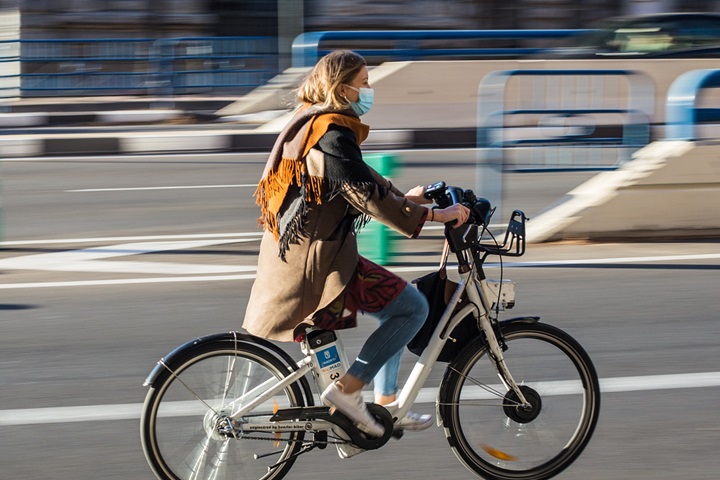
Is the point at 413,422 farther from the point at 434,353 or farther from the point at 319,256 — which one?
the point at 319,256

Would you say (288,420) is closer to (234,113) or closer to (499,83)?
(499,83)

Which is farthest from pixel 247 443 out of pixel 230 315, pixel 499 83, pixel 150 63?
pixel 150 63

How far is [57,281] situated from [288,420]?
4.25m

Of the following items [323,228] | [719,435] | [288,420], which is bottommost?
[719,435]

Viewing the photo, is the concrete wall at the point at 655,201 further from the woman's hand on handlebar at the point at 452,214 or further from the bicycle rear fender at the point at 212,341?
the bicycle rear fender at the point at 212,341

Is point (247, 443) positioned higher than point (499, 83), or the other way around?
point (499, 83)

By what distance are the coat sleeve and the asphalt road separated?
45.5 inches

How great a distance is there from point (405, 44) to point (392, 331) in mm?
13747

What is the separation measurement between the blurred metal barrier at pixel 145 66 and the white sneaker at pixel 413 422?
14981 millimetres

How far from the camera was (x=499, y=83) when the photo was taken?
9.77 m

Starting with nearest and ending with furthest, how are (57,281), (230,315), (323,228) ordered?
(323,228)
(230,315)
(57,281)

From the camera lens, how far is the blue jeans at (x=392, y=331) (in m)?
3.99

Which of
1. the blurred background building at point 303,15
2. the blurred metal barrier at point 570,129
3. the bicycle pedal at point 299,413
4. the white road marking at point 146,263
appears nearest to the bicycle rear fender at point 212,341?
the bicycle pedal at point 299,413

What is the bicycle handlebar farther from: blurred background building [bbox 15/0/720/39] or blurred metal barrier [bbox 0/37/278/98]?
blurred background building [bbox 15/0/720/39]
